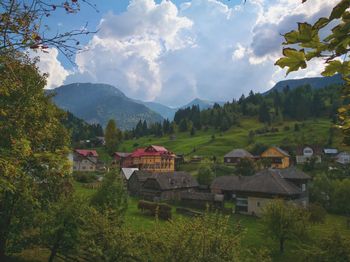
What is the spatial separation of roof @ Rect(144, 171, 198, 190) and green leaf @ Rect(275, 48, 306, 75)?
64.0 metres

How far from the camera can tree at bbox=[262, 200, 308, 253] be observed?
3525 centimetres

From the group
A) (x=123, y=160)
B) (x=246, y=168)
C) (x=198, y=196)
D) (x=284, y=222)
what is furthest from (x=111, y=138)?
(x=284, y=222)

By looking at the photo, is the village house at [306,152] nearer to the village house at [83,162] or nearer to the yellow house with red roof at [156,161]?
the yellow house with red roof at [156,161]

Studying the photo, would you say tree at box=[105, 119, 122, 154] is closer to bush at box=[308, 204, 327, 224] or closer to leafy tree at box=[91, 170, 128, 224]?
bush at box=[308, 204, 327, 224]

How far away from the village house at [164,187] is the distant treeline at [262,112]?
94.4 m

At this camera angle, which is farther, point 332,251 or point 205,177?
point 205,177

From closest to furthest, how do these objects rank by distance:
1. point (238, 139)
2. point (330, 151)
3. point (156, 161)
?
point (156, 161), point (330, 151), point (238, 139)

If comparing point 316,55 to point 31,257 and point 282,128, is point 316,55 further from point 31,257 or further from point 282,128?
point 282,128

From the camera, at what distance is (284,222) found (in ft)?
116

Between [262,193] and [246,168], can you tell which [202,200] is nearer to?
[262,193]

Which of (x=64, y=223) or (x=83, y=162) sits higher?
(x=83, y=162)

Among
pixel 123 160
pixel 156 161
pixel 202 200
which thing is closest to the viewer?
pixel 202 200

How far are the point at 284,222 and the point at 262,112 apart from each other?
440 feet

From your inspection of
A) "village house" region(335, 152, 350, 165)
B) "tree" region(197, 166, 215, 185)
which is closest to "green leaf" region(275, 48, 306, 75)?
"tree" region(197, 166, 215, 185)
